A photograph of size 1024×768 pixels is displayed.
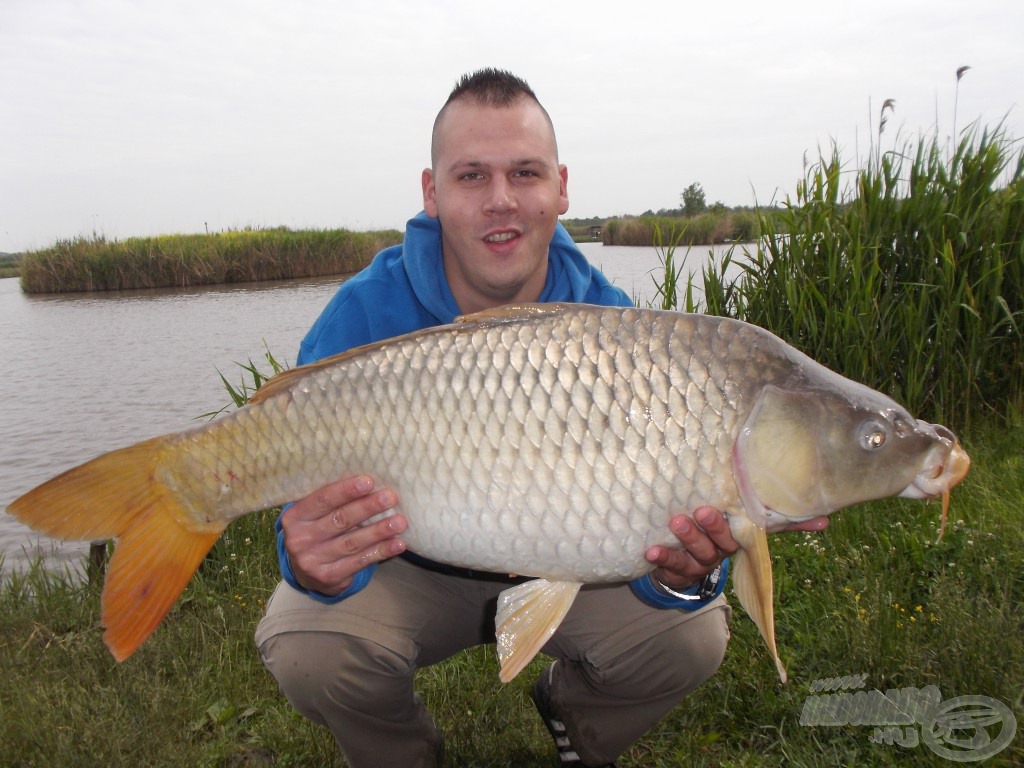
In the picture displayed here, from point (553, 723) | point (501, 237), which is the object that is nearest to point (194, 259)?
point (501, 237)

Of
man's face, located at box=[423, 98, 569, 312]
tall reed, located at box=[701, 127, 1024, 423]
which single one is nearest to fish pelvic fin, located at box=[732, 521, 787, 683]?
man's face, located at box=[423, 98, 569, 312]

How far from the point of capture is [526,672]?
206 centimetres

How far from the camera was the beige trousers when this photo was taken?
1545 millimetres

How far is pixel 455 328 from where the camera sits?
1.31m

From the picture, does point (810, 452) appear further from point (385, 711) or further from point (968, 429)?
point (968, 429)

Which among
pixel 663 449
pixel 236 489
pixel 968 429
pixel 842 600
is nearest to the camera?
pixel 663 449

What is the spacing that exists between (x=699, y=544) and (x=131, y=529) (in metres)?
0.94

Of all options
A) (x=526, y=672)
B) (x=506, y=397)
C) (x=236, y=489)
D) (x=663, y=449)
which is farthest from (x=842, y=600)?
(x=236, y=489)

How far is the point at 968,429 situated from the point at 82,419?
5.12 m

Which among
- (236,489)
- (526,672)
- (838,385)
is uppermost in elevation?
(838,385)

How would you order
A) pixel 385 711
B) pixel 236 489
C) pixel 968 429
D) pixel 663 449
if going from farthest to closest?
1. pixel 968 429
2. pixel 385 711
3. pixel 236 489
4. pixel 663 449

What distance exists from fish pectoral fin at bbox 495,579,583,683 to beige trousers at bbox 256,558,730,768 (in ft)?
1.13

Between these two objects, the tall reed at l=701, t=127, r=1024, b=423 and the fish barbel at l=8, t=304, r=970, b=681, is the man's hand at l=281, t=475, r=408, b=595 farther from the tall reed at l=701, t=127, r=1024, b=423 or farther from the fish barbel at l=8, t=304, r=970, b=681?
the tall reed at l=701, t=127, r=1024, b=423

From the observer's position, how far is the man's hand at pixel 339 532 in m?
1.30
